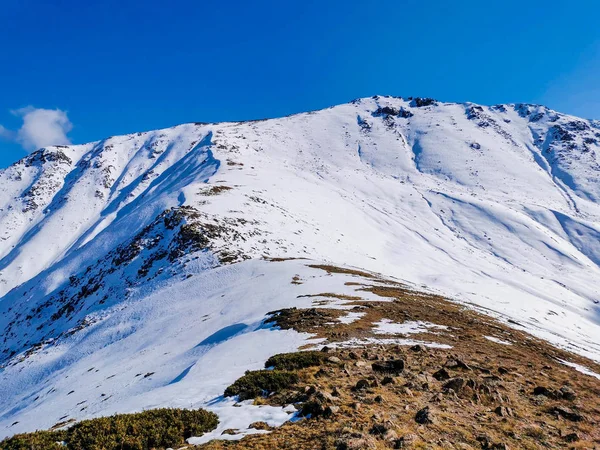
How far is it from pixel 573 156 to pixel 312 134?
12352 cm

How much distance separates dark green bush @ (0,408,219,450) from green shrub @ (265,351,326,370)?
4280 millimetres

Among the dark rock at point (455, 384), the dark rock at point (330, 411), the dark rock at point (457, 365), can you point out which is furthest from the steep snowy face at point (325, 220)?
the dark rock at point (330, 411)

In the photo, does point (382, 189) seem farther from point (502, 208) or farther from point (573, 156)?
point (573, 156)

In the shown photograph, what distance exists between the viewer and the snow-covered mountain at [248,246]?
25.2m

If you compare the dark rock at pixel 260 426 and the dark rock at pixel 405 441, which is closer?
the dark rock at pixel 405 441

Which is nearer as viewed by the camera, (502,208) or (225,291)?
(225,291)

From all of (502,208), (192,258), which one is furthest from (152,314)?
(502,208)

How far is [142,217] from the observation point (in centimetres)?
8112

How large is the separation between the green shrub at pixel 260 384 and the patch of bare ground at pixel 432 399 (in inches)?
10.1

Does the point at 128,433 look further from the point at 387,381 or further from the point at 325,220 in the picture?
the point at 325,220

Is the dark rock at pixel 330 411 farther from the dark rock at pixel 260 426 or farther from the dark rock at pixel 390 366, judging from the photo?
the dark rock at pixel 390 366

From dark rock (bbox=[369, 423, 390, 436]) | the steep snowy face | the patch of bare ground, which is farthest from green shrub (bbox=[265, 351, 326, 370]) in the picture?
the steep snowy face

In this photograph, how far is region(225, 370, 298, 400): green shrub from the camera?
11.4 metres

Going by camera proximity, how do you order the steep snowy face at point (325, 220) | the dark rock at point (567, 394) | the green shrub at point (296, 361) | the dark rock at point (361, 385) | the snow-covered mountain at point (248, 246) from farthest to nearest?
1. the steep snowy face at point (325, 220)
2. the snow-covered mountain at point (248, 246)
3. the green shrub at point (296, 361)
4. the dark rock at point (567, 394)
5. the dark rock at point (361, 385)
